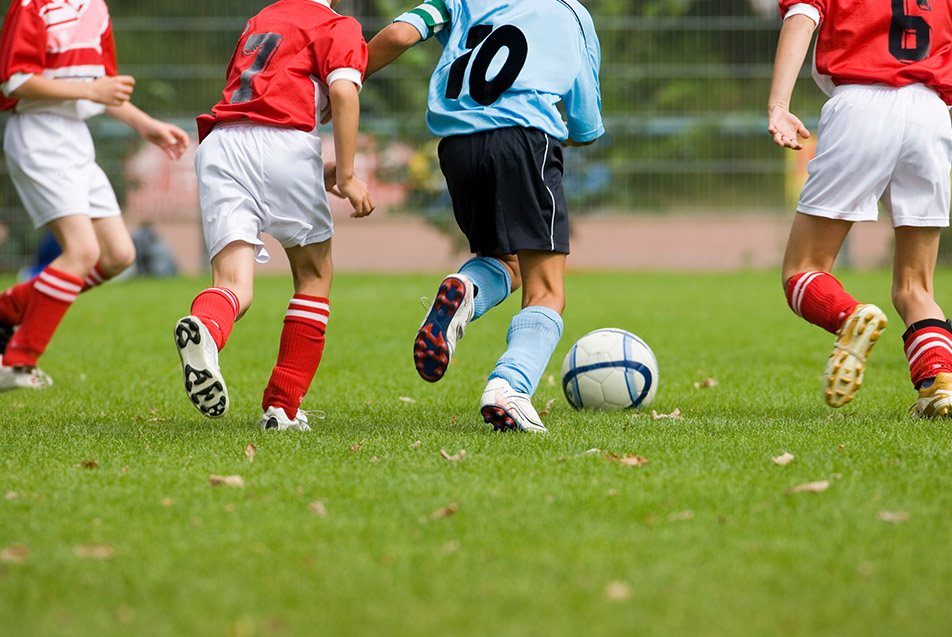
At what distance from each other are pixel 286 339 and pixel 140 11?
2167cm

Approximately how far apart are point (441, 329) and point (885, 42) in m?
1.98

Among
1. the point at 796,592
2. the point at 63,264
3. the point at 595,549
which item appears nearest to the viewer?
the point at 796,592

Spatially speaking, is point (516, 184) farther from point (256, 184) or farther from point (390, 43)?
point (256, 184)

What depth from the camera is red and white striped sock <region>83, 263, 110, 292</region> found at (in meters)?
5.97

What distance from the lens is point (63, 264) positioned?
5.55m

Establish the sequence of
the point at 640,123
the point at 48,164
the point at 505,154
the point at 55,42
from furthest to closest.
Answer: the point at 640,123 < the point at 48,164 < the point at 55,42 < the point at 505,154

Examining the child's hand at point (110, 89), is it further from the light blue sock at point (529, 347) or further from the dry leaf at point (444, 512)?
the dry leaf at point (444, 512)

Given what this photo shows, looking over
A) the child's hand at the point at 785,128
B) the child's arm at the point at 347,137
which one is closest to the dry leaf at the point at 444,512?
the child's arm at the point at 347,137

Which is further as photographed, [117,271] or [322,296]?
[117,271]

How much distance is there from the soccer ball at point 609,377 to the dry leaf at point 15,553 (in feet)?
8.69

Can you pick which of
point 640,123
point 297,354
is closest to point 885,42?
point 297,354

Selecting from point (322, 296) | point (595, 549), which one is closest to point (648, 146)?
point (322, 296)

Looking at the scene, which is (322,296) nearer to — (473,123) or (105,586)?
(473,123)

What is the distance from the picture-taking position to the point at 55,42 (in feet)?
17.6
